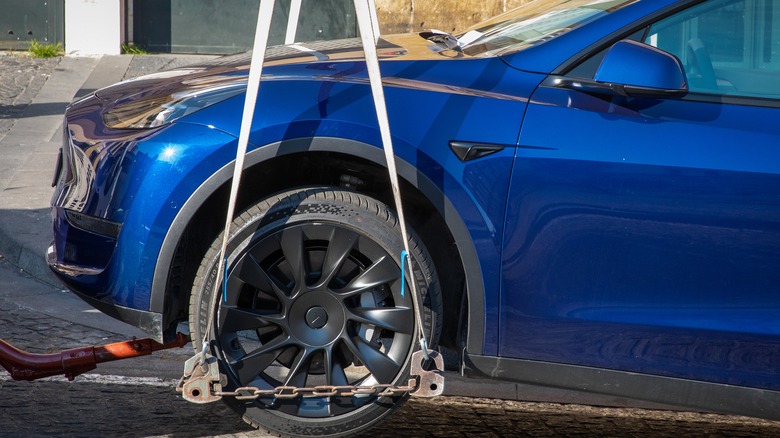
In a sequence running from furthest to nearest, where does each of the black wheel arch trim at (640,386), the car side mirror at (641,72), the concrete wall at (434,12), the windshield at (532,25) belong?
the concrete wall at (434,12), the windshield at (532,25), the black wheel arch trim at (640,386), the car side mirror at (641,72)

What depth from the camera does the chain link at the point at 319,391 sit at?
130 inches

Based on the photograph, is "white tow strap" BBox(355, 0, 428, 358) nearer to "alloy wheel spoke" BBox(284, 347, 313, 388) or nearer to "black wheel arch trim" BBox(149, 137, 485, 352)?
"black wheel arch trim" BBox(149, 137, 485, 352)

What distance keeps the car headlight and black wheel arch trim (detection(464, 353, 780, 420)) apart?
119 cm

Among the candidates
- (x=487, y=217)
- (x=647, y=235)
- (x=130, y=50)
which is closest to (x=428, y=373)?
(x=487, y=217)

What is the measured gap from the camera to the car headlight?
3.34 metres

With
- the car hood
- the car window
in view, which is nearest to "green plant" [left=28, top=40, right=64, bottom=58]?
the car hood

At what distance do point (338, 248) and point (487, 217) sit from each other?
19.5 inches

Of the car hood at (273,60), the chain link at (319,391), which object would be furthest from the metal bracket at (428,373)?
the car hood at (273,60)

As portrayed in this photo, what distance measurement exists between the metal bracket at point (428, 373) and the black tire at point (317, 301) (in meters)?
0.08

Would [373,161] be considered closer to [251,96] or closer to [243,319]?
[251,96]

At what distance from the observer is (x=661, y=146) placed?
3141 millimetres

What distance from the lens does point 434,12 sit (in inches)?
411

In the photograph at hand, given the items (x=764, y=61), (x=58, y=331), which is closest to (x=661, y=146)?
(x=764, y=61)

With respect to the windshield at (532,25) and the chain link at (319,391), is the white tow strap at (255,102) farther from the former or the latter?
the windshield at (532,25)
